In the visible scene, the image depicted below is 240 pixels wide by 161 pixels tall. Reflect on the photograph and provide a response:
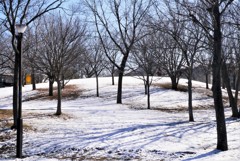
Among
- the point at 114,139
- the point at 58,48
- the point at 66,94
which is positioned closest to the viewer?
the point at 114,139

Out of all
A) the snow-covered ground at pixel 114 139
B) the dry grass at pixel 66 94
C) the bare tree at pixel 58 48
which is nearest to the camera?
the snow-covered ground at pixel 114 139

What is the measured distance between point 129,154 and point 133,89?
74.2 feet

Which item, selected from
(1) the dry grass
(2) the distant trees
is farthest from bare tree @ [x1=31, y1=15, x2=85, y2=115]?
(1) the dry grass

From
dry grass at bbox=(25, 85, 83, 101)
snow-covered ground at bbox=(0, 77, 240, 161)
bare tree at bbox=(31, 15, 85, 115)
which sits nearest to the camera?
snow-covered ground at bbox=(0, 77, 240, 161)

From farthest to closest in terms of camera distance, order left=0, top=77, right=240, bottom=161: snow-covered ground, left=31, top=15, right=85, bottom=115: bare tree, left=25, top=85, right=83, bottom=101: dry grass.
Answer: left=25, top=85, right=83, bottom=101: dry grass, left=31, top=15, right=85, bottom=115: bare tree, left=0, top=77, right=240, bottom=161: snow-covered ground

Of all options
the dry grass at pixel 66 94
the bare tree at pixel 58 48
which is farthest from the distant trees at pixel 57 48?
the dry grass at pixel 66 94

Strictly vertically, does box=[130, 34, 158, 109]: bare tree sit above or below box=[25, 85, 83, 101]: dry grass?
above

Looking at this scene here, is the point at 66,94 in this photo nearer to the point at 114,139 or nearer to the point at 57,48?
the point at 57,48

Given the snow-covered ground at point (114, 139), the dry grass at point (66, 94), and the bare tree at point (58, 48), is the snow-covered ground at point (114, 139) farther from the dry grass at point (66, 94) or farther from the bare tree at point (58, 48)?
the dry grass at point (66, 94)

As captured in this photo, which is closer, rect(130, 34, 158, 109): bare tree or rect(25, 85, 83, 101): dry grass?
rect(130, 34, 158, 109): bare tree

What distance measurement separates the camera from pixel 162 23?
16.1m

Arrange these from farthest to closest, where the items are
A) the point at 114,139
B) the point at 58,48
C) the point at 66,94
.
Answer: the point at 66,94 → the point at 58,48 → the point at 114,139

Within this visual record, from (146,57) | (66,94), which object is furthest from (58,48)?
(66,94)

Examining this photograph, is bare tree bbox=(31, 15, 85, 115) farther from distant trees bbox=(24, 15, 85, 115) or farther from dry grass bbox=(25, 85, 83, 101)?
dry grass bbox=(25, 85, 83, 101)
